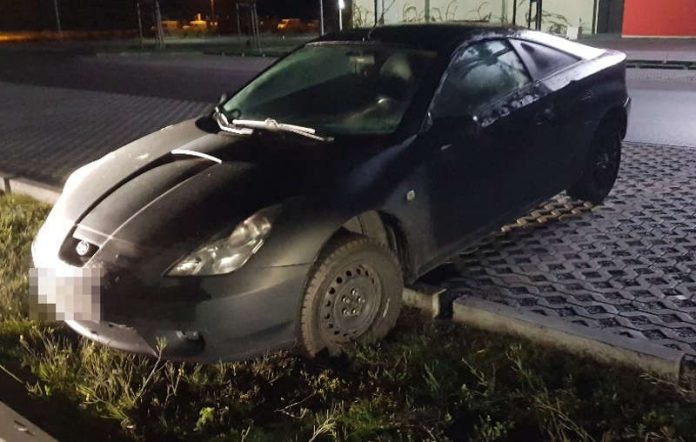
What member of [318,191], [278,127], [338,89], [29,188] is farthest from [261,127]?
[29,188]

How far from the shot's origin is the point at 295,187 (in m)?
3.60

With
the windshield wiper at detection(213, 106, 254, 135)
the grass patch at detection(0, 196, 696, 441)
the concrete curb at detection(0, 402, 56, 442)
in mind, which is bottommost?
the concrete curb at detection(0, 402, 56, 442)

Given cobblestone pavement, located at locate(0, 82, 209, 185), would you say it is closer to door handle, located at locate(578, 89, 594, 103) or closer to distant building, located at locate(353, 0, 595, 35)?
door handle, located at locate(578, 89, 594, 103)

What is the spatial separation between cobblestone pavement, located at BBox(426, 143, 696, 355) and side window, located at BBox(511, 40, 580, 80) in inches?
44.7

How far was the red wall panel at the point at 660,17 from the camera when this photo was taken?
20.7 m

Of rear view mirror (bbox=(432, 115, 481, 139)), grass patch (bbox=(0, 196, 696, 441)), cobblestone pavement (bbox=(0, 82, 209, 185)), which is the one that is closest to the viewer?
grass patch (bbox=(0, 196, 696, 441))

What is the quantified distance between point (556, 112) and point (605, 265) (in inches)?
41.0

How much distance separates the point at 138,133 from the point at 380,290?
6.38m

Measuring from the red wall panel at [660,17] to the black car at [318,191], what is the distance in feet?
58.0

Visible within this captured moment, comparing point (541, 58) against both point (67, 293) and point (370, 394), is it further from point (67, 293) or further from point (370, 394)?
point (67, 293)

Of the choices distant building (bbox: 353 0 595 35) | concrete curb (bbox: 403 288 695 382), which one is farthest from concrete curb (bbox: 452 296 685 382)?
distant building (bbox: 353 0 595 35)

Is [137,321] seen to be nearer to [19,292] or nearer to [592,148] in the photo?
[19,292]

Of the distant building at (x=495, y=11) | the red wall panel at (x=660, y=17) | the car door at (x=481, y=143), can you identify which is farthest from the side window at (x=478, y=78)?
the red wall panel at (x=660, y=17)

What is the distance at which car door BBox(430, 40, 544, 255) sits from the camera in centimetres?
420
